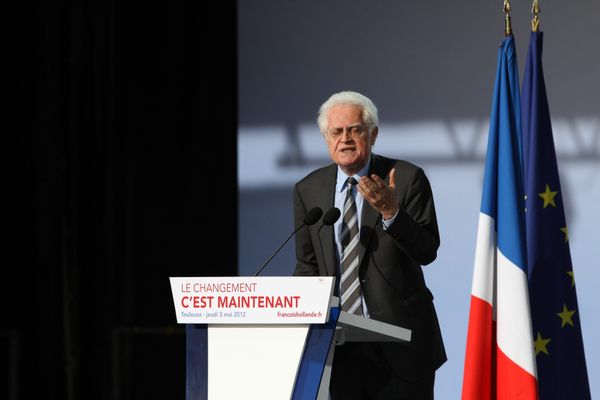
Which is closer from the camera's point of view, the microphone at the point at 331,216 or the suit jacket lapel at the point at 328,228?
the microphone at the point at 331,216

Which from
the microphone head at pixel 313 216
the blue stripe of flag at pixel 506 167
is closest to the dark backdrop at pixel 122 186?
the blue stripe of flag at pixel 506 167

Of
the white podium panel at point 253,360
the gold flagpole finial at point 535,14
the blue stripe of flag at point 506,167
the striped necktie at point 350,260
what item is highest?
the gold flagpole finial at point 535,14

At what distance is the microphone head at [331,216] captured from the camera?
125 inches

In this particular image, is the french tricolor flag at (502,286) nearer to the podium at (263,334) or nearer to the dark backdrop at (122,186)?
the podium at (263,334)

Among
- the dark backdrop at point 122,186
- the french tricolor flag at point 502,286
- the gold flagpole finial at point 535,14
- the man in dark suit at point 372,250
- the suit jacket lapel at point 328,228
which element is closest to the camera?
the man in dark suit at point 372,250

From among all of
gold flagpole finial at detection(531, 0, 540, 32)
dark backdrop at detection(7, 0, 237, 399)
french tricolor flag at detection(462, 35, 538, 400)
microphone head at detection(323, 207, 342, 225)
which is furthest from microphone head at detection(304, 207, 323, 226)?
dark backdrop at detection(7, 0, 237, 399)

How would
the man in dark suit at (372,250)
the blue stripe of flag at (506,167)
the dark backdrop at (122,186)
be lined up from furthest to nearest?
1. the dark backdrop at (122,186)
2. the blue stripe of flag at (506,167)
3. the man in dark suit at (372,250)

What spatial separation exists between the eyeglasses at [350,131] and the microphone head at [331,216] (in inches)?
15.7

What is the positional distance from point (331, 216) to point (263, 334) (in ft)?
1.68

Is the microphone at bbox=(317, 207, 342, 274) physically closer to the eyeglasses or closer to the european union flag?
the eyeglasses

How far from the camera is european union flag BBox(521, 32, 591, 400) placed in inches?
149

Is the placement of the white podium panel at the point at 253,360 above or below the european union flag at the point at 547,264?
below

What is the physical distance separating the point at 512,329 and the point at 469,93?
71.0 inches

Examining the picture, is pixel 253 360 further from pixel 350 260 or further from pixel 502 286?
pixel 502 286
